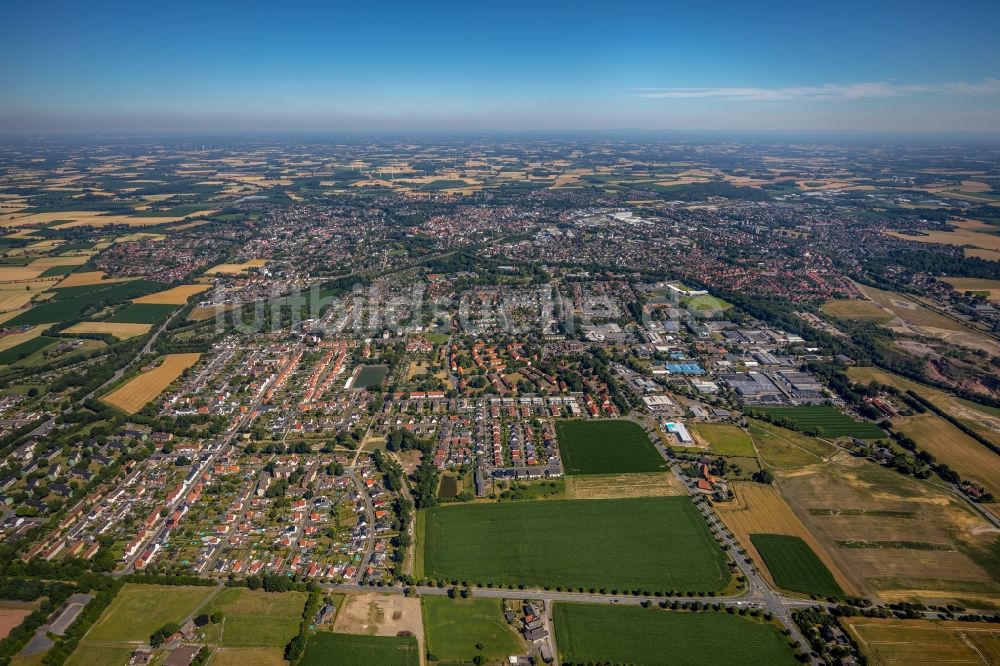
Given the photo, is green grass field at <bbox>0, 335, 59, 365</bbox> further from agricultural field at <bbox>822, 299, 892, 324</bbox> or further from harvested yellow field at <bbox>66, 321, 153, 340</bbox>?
agricultural field at <bbox>822, 299, 892, 324</bbox>

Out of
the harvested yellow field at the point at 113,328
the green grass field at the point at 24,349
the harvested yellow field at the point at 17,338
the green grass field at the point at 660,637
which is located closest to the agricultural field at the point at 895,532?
the green grass field at the point at 660,637

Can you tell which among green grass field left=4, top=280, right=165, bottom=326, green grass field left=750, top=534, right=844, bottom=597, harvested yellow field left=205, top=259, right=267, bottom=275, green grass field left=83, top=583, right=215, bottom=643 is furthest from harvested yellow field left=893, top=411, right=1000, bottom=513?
green grass field left=4, top=280, right=165, bottom=326

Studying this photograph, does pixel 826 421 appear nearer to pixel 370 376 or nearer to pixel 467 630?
pixel 467 630

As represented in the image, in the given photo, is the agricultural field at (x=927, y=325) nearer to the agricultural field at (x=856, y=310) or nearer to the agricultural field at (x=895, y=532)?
the agricultural field at (x=856, y=310)

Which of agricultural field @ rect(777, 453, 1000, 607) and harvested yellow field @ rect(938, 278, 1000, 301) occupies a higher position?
harvested yellow field @ rect(938, 278, 1000, 301)

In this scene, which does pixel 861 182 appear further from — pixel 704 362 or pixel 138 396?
pixel 138 396

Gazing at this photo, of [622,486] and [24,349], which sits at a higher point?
[24,349]

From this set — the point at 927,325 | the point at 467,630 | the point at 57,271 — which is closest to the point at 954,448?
the point at 927,325
